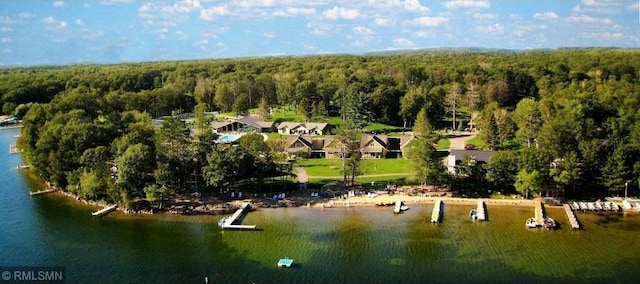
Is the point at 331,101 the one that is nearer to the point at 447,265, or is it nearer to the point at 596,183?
the point at 596,183

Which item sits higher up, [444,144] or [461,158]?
[461,158]

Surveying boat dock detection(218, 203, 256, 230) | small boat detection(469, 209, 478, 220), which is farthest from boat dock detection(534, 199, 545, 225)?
boat dock detection(218, 203, 256, 230)

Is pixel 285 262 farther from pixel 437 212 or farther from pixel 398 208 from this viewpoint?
pixel 437 212

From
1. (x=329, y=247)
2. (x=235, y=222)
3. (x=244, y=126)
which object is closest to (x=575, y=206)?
(x=329, y=247)

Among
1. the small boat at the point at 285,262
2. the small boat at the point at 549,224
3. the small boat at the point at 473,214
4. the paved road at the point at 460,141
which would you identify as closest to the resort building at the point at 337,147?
the paved road at the point at 460,141

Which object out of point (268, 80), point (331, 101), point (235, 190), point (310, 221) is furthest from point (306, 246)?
point (268, 80)

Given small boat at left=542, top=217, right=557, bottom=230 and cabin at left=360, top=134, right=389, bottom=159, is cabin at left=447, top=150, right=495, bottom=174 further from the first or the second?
small boat at left=542, top=217, right=557, bottom=230
